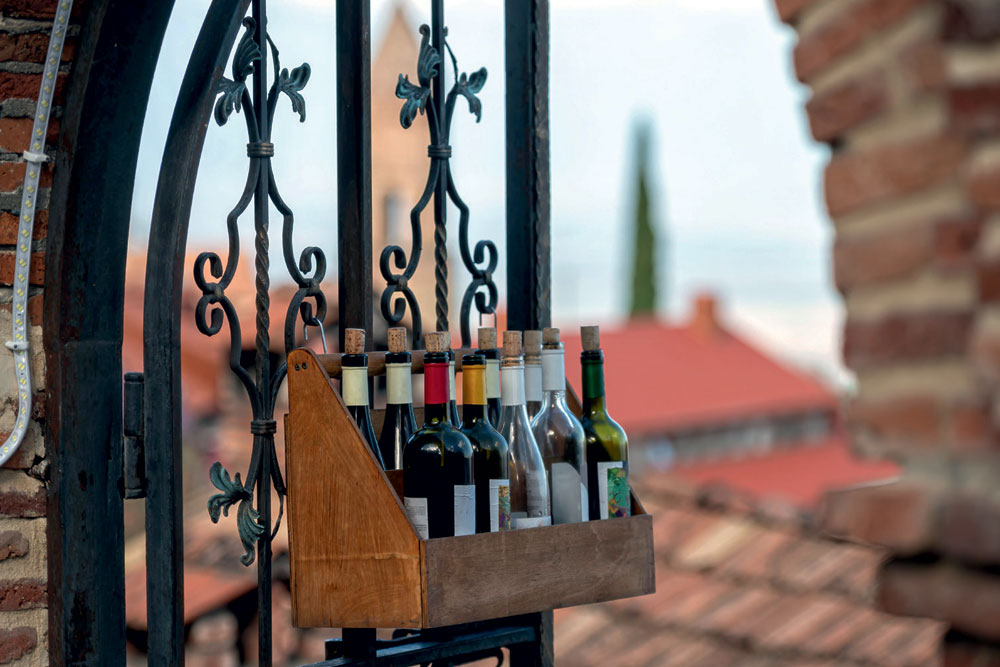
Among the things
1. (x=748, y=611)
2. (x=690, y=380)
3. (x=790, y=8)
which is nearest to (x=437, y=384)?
(x=790, y=8)

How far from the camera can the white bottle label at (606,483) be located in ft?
5.70

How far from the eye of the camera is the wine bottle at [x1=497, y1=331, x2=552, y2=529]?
169 cm

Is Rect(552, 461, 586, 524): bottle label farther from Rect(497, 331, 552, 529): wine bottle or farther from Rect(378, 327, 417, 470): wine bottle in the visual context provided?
Rect(378, 327, 417, 470): wine bottle

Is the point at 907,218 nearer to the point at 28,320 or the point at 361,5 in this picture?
the point at 361,5

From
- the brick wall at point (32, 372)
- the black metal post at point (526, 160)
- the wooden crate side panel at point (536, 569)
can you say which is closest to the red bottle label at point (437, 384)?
the wooden crate side panel at point (536, 569)

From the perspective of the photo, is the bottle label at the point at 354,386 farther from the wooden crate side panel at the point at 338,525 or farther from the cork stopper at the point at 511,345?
the cork stopper at the point at 511,345

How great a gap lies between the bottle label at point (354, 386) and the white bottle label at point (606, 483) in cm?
38

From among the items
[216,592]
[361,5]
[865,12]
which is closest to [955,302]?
[865,12]

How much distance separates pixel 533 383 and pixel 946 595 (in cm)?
105

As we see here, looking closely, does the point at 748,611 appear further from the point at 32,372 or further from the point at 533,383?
the point at 32,372

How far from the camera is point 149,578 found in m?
1.73

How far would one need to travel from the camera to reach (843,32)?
840 millimetres

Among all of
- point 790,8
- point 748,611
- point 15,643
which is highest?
A: point 790,8

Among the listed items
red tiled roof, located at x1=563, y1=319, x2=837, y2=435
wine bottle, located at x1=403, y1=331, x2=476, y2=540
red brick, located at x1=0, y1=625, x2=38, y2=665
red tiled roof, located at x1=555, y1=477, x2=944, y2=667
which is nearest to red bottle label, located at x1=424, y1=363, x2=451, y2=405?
wine bottle, located at x1=403, y1=331, x2=476, y2=540
